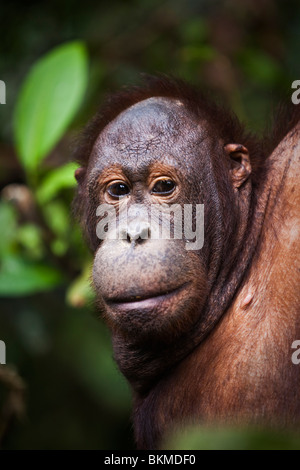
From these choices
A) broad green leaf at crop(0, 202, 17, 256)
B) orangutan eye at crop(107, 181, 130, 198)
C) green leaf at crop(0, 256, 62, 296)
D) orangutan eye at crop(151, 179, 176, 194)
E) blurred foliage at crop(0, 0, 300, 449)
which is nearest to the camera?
orangutan eye at crop(151, 179, 176, 194)

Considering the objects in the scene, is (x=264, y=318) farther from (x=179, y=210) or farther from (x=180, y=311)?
(x=179, y=210)

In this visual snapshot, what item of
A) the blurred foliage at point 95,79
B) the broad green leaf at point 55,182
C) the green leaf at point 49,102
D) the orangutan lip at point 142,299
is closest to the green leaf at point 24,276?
the broad green leaf at point 55,182

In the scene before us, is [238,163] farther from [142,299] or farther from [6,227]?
[6,227]

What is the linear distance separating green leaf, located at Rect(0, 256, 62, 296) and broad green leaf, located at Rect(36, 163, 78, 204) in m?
0.51

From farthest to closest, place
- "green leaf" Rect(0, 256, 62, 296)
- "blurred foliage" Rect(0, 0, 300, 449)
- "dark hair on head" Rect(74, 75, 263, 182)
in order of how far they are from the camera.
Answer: "blurred foliage" Rect(0, 0, 300, 449)
"green leaf" Rect(0, 256, 62, 296)
"dark hair on head" Rect(74, 75, 263, 182)

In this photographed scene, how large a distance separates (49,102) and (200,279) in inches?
97.7

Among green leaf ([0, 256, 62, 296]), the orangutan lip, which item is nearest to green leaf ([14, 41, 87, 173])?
green leaf ([0, 256, 62, 296])

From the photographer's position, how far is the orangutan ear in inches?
132

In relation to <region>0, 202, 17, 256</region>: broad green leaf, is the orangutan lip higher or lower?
lower

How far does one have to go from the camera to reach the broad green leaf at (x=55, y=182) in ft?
14.7

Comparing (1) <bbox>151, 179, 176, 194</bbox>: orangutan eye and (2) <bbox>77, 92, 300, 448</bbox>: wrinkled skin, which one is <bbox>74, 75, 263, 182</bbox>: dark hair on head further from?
(1) <bbox>151, 179, 176, 194</bbox>: orangutan eye

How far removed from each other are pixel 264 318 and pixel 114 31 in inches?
191

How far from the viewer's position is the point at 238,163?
11.1 ft

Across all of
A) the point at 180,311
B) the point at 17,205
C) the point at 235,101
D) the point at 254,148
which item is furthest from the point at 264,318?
the point at 235,101
